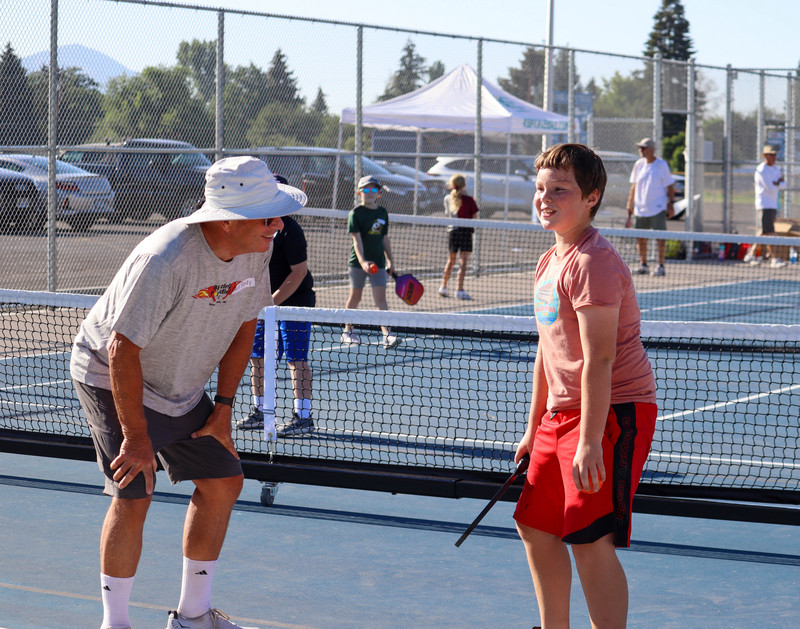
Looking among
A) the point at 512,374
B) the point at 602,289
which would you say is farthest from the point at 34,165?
the point at 602,289

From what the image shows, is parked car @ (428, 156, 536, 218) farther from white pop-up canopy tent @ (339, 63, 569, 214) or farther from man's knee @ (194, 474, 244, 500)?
man's knee @ (194, 474, 244, 500)

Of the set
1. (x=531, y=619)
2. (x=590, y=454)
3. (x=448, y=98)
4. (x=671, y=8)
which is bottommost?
(x=531, y=619)

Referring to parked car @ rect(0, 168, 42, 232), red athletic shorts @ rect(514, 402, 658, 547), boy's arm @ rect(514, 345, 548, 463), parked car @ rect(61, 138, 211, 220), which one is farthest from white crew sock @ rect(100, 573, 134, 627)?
parked car @ rect(0, 168, 42, 232)

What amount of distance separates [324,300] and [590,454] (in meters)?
10.8

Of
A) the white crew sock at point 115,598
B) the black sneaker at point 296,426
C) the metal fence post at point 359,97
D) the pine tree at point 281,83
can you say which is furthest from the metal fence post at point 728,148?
the white crew sock at point 115,598

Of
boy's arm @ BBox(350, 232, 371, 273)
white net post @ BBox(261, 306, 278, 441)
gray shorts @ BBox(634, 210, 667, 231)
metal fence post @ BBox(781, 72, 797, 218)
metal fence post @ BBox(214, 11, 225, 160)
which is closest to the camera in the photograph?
white net post @ BBox(261, 306, 278, 441)

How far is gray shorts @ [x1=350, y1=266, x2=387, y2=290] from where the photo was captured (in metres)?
10.8

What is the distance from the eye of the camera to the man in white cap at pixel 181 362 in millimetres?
3482

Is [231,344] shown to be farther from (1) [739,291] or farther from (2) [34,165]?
(1) [739,291]

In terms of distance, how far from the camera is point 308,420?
7059mm

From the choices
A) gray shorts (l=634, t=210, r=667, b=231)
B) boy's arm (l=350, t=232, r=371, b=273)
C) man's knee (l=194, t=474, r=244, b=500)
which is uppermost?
gray shorts (l=634, t=210, r=667, b=231)

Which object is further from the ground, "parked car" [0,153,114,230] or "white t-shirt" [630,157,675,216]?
"white t-shirt" [630,157,675,216]

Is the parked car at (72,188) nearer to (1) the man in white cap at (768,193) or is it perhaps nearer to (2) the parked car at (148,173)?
(2) the parked car at (148,173)

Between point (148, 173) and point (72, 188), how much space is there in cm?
83
